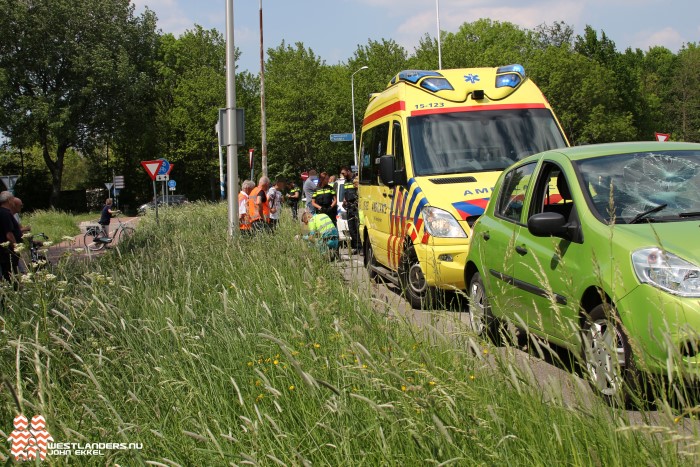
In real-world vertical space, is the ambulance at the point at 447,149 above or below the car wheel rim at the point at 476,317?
above

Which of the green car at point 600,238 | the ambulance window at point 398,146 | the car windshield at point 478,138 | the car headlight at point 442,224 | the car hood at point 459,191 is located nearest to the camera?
the green car at point 600,238

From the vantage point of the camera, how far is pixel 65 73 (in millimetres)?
55344

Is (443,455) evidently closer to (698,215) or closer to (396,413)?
(396,413)

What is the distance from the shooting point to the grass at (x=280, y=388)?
106 inches

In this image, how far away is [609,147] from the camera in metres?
6.19

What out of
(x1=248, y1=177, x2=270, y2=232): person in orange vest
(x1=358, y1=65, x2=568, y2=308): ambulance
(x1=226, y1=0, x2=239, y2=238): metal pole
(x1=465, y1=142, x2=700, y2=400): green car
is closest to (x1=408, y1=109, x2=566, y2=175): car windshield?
(x1=358, y1=65, x2=568, y2=308): ambulance

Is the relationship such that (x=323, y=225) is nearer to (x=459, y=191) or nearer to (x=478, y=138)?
(x=478, y=138)

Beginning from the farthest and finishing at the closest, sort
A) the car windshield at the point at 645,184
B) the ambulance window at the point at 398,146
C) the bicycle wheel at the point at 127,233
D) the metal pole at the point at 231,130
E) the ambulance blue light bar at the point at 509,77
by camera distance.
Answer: the metal pole at the point at 231,130 < the bicycle wheel at the point at 127,233 < the ambulance blue light bar at the point at 509,77 < the ambulance window at the point at 398,146 < the car windshield at the point at 645,184

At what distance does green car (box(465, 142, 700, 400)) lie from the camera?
4.32 metres

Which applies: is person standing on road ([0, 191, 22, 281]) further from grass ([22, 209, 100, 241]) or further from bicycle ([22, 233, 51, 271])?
grass ([22, 209, 100, 241])

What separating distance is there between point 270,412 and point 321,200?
12.9m

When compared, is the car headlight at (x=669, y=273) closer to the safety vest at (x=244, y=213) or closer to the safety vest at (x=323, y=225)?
the safety vest at (x=323, y=225)

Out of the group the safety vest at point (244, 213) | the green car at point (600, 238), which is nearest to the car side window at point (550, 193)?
the green car at point (600, 238)

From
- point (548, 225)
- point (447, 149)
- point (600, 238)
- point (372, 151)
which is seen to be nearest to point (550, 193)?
point (548, 225)
